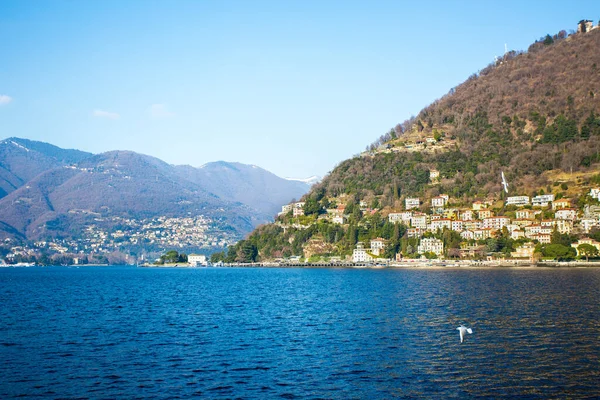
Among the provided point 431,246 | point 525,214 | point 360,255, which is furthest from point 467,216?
point 360,255

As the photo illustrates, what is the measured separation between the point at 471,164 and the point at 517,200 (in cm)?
2638

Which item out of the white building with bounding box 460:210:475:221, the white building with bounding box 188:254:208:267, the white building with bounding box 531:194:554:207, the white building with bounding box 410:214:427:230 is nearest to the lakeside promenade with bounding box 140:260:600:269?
the white building with bounding box 410:214:427:230

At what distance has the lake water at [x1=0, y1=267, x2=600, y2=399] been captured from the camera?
23.2 m

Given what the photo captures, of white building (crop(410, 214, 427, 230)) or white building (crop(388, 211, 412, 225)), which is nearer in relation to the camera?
white building (crop(410, 214, 427, 230))

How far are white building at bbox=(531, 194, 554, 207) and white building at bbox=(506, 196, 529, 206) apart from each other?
6.05 feet

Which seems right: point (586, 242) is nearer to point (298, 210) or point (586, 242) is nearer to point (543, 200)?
point (543, 200)

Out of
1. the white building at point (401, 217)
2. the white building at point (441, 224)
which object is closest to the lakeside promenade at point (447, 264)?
the white building at point (441, 224)

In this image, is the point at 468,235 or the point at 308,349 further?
the point at 468,235

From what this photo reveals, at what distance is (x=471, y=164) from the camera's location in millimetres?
163375

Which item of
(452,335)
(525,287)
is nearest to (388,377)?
(452,335)

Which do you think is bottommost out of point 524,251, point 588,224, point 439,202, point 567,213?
point 524,251

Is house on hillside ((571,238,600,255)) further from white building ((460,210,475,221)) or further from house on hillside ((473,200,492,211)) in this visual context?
house on hillside ((473,200,492,211))

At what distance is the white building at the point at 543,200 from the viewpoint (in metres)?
132

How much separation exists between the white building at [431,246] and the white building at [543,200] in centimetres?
2278
